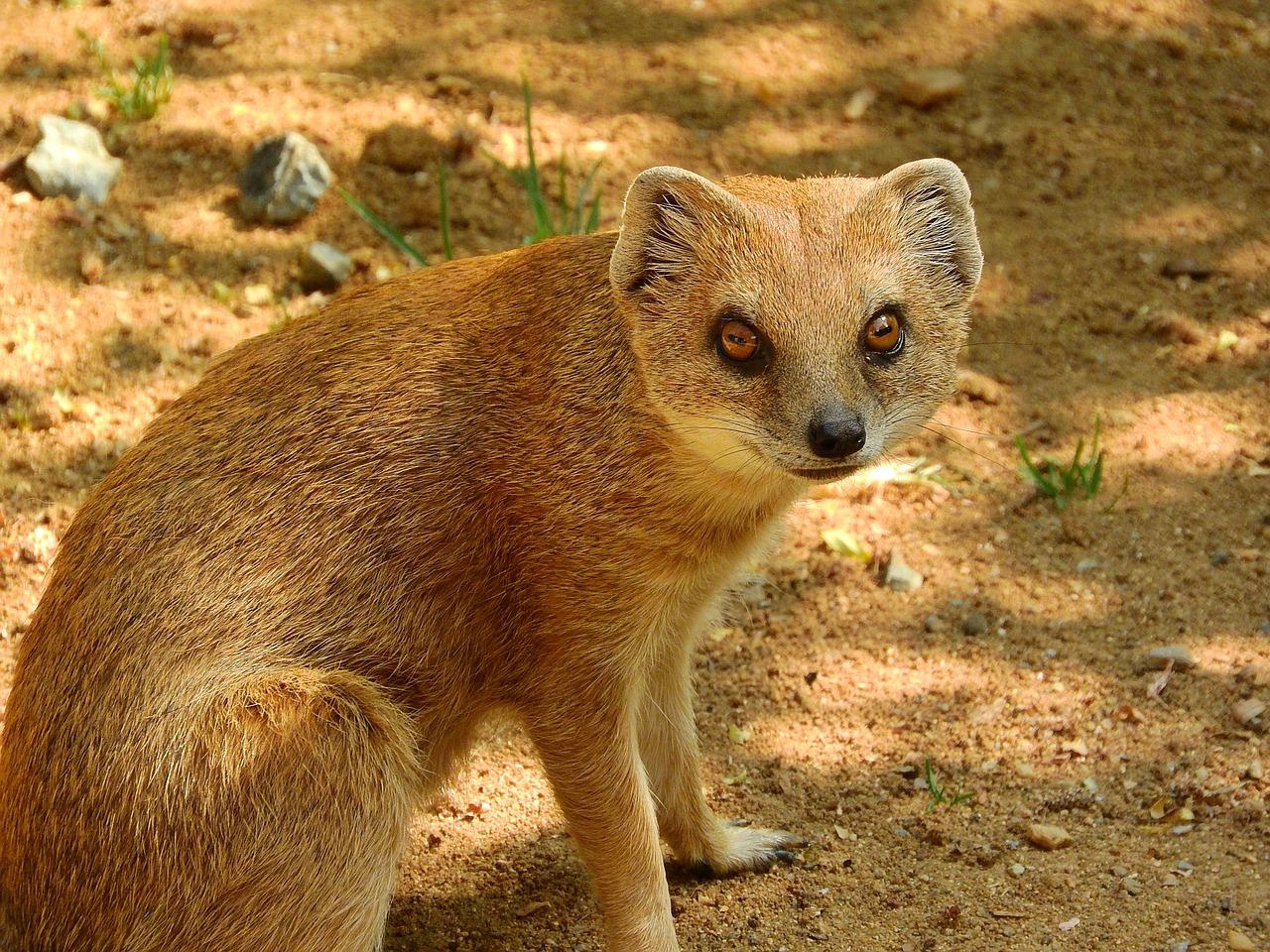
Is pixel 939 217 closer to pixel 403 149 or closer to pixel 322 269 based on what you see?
pixel 322 269

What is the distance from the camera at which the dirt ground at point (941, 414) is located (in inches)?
171

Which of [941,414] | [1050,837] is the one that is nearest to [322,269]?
[941,414]

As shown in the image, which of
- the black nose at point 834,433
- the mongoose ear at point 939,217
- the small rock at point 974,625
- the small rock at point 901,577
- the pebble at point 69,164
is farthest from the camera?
the pebble at point 69,164

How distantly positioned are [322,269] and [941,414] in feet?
9.41

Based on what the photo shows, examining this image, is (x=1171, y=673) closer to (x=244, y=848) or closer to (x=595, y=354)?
(x=595, y=354)

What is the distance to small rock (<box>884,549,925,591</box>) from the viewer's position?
210 inches

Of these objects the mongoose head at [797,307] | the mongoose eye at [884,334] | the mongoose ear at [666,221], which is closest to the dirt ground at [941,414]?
the mongoose head at [797,307]

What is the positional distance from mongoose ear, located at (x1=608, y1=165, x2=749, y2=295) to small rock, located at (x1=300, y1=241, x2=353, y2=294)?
2879mm

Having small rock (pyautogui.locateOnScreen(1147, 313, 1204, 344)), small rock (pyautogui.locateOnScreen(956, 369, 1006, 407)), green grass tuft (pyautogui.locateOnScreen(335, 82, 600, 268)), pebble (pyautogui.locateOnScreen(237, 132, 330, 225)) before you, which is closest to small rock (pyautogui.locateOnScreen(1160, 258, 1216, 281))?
small rock (pyautogui.locateOnScreen(1147, 313, 1204, 344))

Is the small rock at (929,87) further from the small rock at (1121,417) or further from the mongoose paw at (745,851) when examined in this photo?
the mongoose paw at (745,851)

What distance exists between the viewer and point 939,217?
3.63 m

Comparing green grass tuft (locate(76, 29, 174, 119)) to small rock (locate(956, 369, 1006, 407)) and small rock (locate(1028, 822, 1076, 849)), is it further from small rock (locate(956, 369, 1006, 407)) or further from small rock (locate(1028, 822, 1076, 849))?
small rock (locate(1028, 822, 1076, 849))

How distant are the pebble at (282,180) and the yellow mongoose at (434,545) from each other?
2.47 m

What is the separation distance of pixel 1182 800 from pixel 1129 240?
3.36 m
